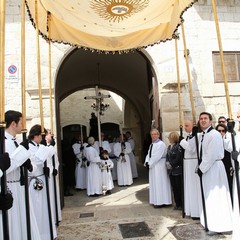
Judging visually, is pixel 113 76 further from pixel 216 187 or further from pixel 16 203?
pixel 16 203

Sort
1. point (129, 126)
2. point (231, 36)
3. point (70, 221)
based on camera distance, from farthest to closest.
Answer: point (129, 126) < point (231, 36) < point (70, 221)

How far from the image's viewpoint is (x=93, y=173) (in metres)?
8.44

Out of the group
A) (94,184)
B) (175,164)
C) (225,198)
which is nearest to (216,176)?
(225,198)

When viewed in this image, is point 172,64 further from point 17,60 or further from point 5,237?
point 5,237

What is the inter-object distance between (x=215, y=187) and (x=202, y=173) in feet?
0.90

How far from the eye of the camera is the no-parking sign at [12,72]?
6.59 metres

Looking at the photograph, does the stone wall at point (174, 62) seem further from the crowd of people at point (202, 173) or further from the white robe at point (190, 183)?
the white robe at point (190, 183)

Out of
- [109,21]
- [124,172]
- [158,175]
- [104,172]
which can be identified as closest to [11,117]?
[109,21]

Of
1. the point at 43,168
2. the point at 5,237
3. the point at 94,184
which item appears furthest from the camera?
the point at 94,184

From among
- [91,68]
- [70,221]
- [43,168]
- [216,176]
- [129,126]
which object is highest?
[91,68]

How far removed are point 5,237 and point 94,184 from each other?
574 cm

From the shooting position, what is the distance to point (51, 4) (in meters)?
5.00

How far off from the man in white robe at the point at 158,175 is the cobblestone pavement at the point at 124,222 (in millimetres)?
202

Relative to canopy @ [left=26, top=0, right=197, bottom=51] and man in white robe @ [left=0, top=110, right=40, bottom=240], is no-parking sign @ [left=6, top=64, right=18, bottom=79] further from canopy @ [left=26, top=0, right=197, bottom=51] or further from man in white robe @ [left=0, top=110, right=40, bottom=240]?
man in white robe @ [left=0, top=110, right=40, bottom=240]
